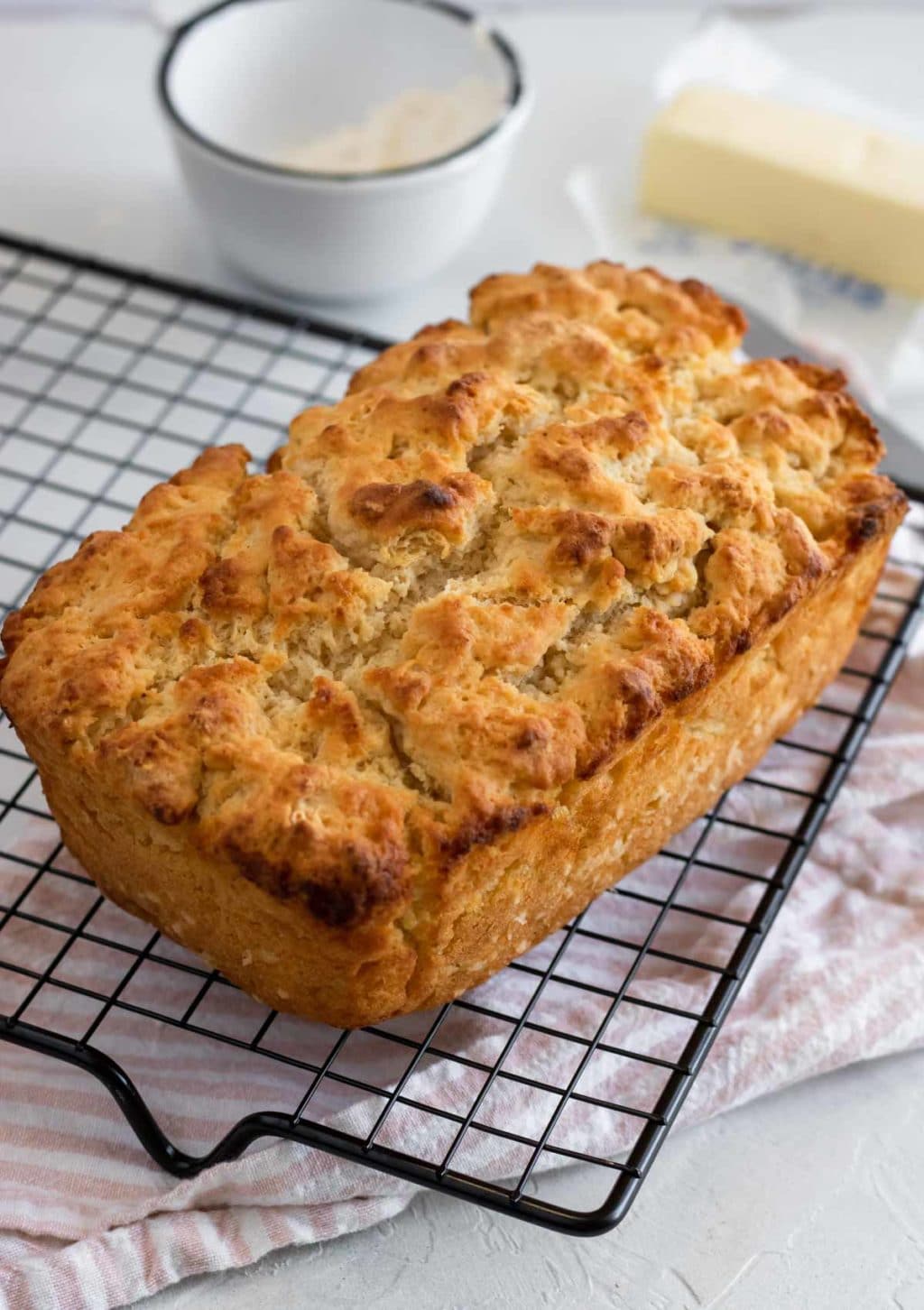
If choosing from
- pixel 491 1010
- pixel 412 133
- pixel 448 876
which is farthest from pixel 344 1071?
pixel 412 133

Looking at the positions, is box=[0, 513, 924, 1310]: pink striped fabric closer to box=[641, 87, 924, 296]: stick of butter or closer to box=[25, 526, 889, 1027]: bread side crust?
box=[25, 526, 889, 1027]: bread side crust

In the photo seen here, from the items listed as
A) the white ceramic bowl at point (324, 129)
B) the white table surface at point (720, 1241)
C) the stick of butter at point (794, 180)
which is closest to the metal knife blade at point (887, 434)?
the stick of butter at point (794, 180)

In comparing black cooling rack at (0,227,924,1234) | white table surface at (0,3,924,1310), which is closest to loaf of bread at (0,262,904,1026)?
black cooling rack at (0,227,924,1234)

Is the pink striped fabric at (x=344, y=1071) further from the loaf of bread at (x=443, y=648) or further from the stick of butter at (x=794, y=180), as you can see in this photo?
the stick of butter at (x=794, y=180)

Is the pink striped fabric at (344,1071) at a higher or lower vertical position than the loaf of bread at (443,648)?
lower

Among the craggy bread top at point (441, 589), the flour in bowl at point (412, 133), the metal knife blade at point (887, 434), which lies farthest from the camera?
the flour in bowl at point (412, 133)

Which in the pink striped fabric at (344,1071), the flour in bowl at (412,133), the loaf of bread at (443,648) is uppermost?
the loaf of bread at (443,648)

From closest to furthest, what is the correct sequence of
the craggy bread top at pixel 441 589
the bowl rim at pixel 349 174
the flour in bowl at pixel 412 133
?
the craggy bread top at pixel 441 589 < the bowl rim at pixel 349 174 < the flour in bowl at pixel 412 133
